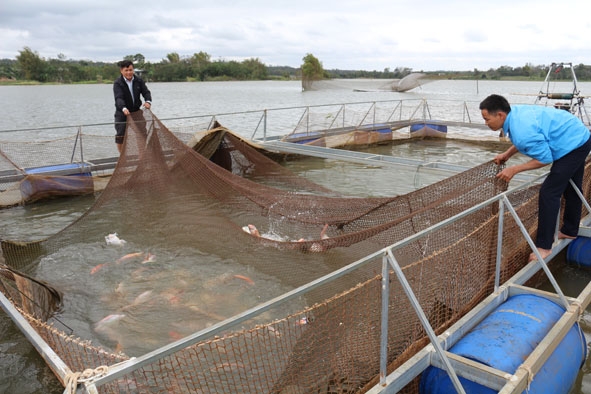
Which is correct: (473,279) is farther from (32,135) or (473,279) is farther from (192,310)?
(32,135)

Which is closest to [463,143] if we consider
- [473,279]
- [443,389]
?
[473,279]

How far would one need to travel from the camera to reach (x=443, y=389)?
3.16 m

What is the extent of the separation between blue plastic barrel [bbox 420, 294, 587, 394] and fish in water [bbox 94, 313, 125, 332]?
330cm

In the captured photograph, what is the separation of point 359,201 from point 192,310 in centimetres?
244

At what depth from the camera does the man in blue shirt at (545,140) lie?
4090mm

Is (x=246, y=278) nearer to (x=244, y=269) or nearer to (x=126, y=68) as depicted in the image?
(x=244, y=269)

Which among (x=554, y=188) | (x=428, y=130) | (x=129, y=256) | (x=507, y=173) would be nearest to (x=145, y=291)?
(x=129, y=256)

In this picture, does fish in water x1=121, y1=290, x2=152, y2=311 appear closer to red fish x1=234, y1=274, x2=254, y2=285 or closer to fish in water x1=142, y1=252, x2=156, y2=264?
fish in water x1=142, y1=252, x2=156, y2=264

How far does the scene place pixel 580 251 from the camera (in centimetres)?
597

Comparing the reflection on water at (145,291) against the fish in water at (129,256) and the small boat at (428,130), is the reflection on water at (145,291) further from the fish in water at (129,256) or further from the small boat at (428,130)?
the small boat at (428,130)

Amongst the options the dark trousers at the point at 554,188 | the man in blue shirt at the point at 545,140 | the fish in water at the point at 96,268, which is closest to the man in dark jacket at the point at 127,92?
the fish in water at the point at 96,268

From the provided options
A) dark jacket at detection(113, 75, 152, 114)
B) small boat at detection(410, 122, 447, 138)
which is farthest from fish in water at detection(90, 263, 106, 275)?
small boat at detection(410, 122, 447, 138)

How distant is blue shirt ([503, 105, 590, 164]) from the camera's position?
408 cm

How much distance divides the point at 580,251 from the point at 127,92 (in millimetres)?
7774
